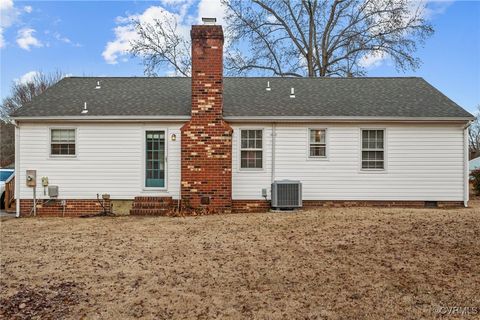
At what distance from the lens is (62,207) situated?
408 inches

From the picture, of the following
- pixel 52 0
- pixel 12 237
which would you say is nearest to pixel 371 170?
pixel 12 237

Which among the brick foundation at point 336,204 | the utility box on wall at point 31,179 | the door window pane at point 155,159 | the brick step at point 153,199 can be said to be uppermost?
the door window pane at point 155,159

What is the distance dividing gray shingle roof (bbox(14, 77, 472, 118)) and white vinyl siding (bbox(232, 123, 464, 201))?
519mm

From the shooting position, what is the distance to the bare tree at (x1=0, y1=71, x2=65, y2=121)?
3141 cm

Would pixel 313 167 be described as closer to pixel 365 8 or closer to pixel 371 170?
pixel 371 170

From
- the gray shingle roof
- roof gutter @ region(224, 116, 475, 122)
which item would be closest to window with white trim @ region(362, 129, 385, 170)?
roof gutter @ region(224, 116, 475, 122)

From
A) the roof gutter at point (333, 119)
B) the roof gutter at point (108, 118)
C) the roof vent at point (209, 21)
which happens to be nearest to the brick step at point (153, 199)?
the roof gutter at point (108, 118)

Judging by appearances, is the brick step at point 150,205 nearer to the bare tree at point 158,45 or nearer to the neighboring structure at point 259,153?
the neighboring structure at point 259,153

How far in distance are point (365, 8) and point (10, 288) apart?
23569 mm

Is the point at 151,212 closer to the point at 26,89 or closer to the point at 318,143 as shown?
the point at 318,143

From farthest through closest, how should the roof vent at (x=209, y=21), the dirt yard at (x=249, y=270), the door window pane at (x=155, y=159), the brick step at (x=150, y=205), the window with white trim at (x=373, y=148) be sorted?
the window with white trim at (x=373, y=148), the door window pane at (x=155, y=159), the roof vent at (x=209, y=21), the brick step at (x=150, y=205), the dirt yard at (x=249, y=270)

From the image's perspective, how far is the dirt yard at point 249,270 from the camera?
379 centimetres

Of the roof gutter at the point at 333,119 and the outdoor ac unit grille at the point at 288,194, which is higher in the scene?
the roof gutter at the point at 333,119

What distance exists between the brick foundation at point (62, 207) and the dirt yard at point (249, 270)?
2405 mm
